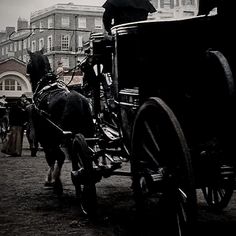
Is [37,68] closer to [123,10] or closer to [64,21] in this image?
[123,10]

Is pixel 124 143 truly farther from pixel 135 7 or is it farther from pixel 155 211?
pixel 135 7

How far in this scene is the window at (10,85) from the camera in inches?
1505

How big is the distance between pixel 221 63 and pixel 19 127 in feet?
36.7

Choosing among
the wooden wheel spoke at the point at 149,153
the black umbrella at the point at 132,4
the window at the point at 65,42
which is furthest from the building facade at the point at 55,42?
the wooden wheel spoke at the point at 149,153

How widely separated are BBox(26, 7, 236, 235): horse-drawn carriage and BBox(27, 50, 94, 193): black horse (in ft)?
5.25

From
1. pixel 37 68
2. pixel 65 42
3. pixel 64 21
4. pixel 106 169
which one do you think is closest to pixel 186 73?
pixel 106 169

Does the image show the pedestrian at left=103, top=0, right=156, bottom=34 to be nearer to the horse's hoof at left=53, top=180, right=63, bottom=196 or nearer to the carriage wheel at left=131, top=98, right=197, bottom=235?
the carriage wheel at left=131, top=98, right=197, bottom=235

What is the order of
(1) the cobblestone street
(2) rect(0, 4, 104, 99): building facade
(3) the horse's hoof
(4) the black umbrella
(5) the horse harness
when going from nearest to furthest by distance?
(1) the cobblestone street, (4) the black umbrella, (3) the horse's hoof, (5) the horse harness, (2) rect(0, 4, 104, 99): building facade

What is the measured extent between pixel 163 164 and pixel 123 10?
2.42 m

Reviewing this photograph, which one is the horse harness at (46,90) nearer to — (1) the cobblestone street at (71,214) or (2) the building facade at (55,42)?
(1) the cobblestone street at (71,214)

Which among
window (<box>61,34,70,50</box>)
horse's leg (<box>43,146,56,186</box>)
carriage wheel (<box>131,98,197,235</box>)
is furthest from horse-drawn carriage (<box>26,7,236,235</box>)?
window (<box>61,34,70,50</box>)

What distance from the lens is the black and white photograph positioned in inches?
119

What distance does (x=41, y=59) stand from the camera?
764 centimetres

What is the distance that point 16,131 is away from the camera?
13.1m
